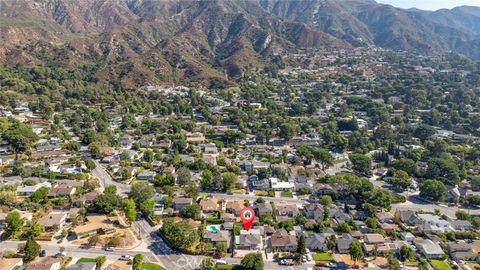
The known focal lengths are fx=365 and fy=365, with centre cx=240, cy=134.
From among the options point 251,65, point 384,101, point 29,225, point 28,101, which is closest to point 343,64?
point 251,65

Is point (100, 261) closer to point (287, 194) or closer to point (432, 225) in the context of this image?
point (287, 194)

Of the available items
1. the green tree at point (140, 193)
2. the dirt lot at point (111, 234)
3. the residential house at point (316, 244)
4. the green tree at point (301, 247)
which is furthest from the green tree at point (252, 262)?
the green tree at point (140, 193)

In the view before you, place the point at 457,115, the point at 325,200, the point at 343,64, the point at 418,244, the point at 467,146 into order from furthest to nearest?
1. the point at 343,64
2. the point at 457,115
3. the point at 467,146
4. the point at 325,200
5. the point at 418,244

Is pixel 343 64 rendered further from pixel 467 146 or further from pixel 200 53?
pixel 467 146

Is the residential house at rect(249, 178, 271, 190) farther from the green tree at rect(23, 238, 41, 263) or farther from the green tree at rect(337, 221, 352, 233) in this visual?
the green tree at rect(23, 238, 41, 263)

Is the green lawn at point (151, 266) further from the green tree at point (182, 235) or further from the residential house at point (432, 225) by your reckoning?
the residential house at point (432, 225)
